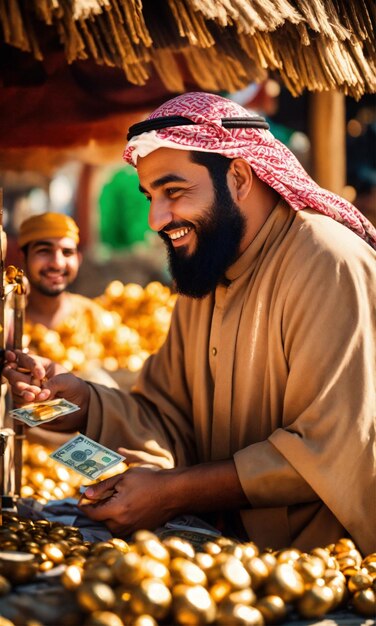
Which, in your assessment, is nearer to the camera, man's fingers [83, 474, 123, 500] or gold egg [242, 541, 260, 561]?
gold egg [242, 541, 260, 561]

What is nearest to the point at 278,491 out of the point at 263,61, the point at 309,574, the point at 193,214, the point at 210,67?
the point at 309,574

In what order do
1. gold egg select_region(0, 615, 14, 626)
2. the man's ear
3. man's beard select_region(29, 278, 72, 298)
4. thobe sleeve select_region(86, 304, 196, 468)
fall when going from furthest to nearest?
man's beard select_region(29, 278, 72, 298), thobe sleeve select_region(86, 304, 196, 468), the man's ear, gold egg select_region(0, 615, 14, 626)

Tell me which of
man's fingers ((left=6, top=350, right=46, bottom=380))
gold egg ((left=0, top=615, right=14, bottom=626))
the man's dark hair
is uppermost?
the man's dark hair

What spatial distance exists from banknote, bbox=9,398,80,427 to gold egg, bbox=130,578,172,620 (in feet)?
3.16

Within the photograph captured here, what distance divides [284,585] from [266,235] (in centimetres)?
141

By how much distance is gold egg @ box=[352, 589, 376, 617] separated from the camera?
Answer: 2463 mm

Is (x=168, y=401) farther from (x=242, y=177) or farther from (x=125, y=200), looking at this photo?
(x=125, y=200)

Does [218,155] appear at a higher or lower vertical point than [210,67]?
lower

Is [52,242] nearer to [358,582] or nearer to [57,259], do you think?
[57,259]

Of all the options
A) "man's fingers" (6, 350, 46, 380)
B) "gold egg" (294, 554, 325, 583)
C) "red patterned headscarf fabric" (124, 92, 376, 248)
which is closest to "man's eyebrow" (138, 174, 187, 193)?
"red patterned headscarf fabric" (124, 92, 376, 248)

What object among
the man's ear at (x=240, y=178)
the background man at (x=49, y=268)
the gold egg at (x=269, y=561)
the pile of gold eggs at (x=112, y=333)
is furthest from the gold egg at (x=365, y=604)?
the pile of gold eggs at (x=112, y=333)

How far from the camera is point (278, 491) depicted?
2.92 meters

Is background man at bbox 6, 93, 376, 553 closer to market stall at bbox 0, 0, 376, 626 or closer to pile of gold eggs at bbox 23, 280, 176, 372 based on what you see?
market stall at bbox 0, 0, 376, 626

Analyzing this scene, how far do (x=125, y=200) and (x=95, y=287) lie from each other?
17.3 feet
